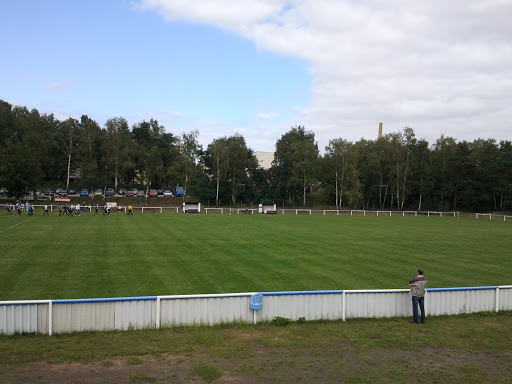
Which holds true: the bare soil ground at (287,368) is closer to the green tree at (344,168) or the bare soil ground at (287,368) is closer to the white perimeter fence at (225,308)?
the white perimeter fence at (225,308)

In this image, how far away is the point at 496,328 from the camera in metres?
10.4

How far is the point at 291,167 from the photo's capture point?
77125 mm

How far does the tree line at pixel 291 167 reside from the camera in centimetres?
6800

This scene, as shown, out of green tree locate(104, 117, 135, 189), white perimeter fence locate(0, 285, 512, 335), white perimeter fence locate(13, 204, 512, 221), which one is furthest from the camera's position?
green tree locate(104, 117, 135, 189)

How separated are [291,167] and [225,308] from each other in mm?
67823

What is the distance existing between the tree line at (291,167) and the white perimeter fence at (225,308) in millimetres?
59098

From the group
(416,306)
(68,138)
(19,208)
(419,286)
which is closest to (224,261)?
(416,306)

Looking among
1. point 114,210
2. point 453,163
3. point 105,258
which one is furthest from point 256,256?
point 453,163

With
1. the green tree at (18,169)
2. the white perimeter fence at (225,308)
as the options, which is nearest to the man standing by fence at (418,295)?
the white perimeter fence at (225,308)

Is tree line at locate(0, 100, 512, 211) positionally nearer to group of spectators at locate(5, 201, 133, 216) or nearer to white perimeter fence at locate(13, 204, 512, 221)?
white perimeter fence at locate(13, 204, 512, 221)

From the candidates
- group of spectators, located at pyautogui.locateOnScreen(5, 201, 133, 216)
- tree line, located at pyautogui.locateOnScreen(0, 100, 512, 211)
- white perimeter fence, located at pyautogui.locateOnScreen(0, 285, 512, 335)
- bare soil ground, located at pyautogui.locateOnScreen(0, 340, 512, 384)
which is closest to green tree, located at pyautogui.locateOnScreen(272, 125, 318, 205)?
tree line, located at pyautogui.locateOnScreen(0, 100, 512, 211)

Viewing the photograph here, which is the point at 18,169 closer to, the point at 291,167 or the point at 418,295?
the point at 291,167

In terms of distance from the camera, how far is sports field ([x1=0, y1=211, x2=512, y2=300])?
13.6 m

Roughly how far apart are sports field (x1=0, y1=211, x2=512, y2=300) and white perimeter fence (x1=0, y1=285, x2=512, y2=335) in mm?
2645
